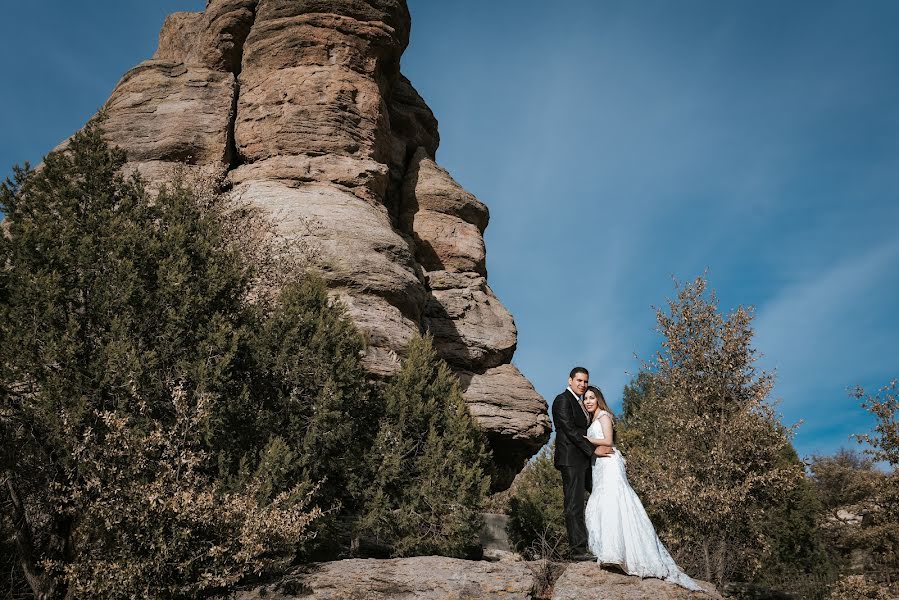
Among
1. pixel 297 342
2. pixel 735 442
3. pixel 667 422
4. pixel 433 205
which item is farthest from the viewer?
pixel 433 205

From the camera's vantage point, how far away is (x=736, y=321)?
23.0 m

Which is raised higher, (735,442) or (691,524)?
(735,442)

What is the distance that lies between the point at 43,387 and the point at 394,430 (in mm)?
9207

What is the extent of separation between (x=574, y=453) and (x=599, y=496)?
2.35 feet

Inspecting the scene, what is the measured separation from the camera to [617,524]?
10070mm

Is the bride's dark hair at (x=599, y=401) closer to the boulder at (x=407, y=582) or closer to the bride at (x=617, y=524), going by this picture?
the bride at (x=617, y=524)

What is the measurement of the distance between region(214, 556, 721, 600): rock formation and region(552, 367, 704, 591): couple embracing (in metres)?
0.26

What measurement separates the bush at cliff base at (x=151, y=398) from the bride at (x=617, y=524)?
5868 mm

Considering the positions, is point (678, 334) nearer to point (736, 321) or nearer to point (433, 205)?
point (736, 321)

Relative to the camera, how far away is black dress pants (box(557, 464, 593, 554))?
34.4 ft

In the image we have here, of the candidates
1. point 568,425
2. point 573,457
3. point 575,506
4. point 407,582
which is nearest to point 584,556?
point 575,506

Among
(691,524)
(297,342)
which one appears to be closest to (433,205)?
(297,342)

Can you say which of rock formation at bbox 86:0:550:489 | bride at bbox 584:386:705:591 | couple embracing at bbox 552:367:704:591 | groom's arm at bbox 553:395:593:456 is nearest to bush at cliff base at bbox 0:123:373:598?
rock formation at bbox 86:0:550:489

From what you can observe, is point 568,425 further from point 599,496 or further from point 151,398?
point 151,398
